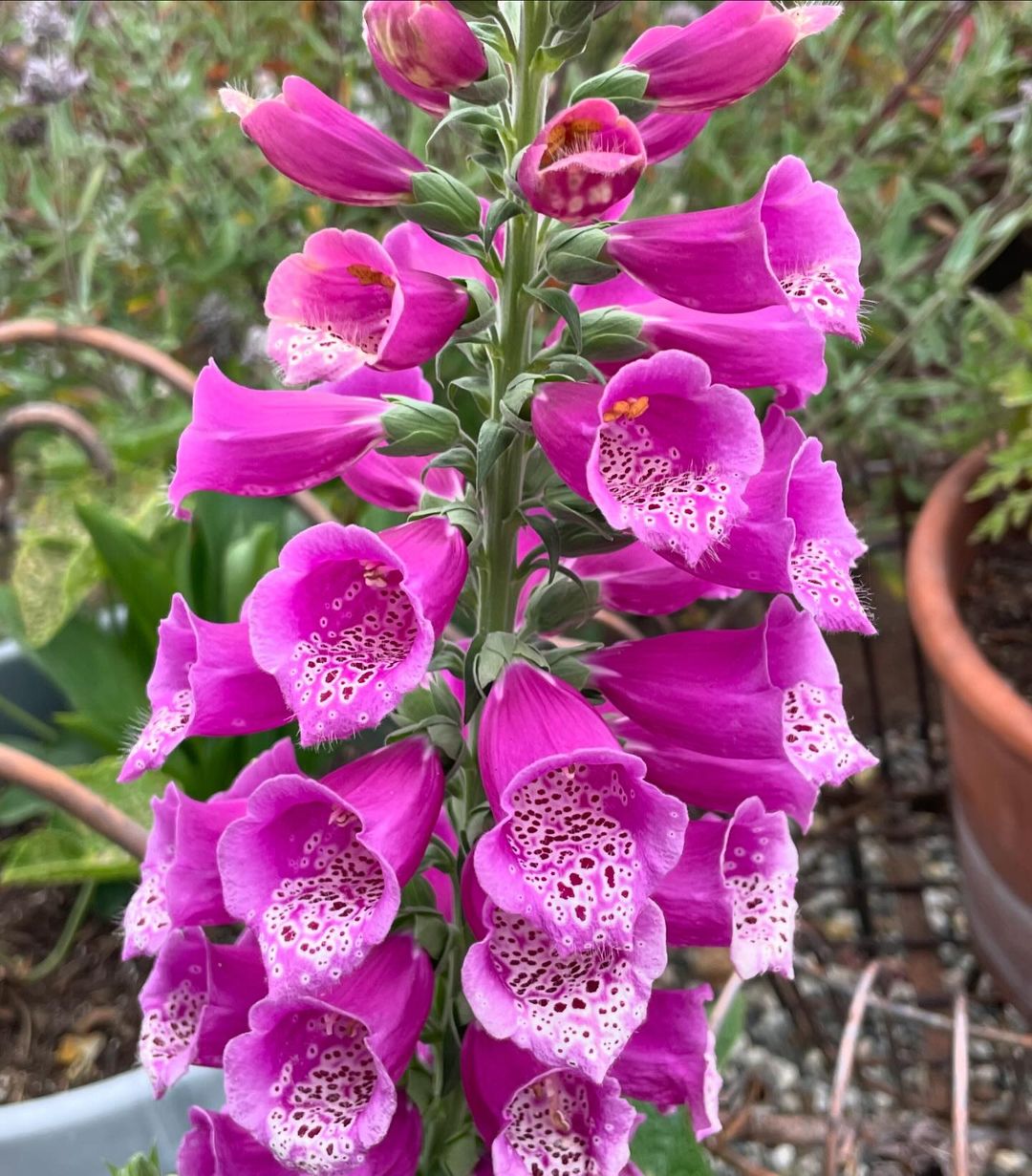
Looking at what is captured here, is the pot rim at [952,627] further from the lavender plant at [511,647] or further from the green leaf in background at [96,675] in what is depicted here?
the green leaf in background at [96,675]

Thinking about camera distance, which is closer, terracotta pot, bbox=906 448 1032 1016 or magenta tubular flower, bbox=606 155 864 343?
magenta tubular flower, bbox=606 155 864 343

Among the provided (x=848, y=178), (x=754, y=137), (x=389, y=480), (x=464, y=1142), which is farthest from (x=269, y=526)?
(x=754, y=137)

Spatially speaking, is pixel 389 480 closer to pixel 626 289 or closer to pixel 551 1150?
pixel 626 289

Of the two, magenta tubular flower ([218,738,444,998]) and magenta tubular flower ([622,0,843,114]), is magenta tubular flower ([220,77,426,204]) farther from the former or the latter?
magenta tubular flower ([218,738,444,998])

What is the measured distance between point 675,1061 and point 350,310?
1.11 feet

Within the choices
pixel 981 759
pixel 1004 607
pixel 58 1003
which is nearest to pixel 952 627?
pixel 981 759

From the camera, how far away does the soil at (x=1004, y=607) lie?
1124mm

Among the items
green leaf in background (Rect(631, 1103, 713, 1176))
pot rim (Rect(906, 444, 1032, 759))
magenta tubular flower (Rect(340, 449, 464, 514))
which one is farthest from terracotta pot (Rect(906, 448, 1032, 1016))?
magenta tubular flower (Rect(340, 449, 464, 514))

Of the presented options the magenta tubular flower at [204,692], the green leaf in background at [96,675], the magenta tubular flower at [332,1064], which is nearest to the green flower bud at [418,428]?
the magenta tubular flower at [204,692]

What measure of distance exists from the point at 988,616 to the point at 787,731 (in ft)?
2.92

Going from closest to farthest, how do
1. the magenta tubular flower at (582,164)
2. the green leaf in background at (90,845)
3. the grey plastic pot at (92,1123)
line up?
the magenta tubular flower at (582,164)
the grey plastic pot at (92,1123)
the green leaf in background at (90,845)

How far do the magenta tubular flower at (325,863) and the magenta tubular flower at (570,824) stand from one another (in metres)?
0.04

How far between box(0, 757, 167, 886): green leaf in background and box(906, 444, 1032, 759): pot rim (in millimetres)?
713

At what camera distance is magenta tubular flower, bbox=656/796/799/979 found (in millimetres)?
415
